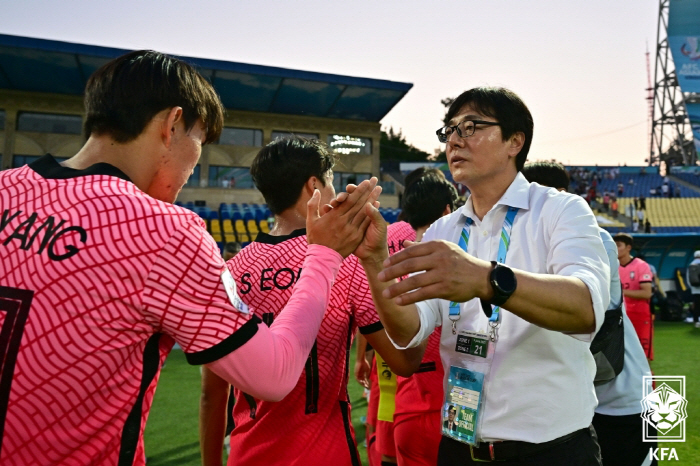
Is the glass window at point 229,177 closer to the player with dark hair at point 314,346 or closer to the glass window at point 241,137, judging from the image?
the glass window at point 241,137

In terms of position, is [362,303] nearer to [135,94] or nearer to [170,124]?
[170,124]

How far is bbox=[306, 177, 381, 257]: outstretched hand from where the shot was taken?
1.58 meters

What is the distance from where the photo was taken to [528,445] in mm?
1639

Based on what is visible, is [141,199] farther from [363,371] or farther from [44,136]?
[44,136]

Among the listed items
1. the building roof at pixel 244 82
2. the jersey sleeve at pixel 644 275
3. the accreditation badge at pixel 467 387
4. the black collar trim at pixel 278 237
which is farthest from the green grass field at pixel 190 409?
the building roof at pixel 244 82

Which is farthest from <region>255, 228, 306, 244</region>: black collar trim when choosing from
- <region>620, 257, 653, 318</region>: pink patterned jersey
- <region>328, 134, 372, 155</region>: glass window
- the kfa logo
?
<region>328, 134, 372, 155</region>: glass window

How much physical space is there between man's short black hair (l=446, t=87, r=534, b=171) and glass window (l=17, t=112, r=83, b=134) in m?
28.3

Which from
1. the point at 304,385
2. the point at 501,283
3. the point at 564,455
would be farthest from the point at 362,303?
the point at 564,455

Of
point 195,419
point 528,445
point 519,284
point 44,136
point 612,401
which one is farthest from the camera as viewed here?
point 44,136

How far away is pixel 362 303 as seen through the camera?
1.94 meters

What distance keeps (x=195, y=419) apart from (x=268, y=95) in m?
23.9

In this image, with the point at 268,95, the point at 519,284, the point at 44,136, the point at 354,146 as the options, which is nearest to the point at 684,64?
the point at 354,146

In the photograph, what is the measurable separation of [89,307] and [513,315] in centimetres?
136

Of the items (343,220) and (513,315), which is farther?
(513,315)
